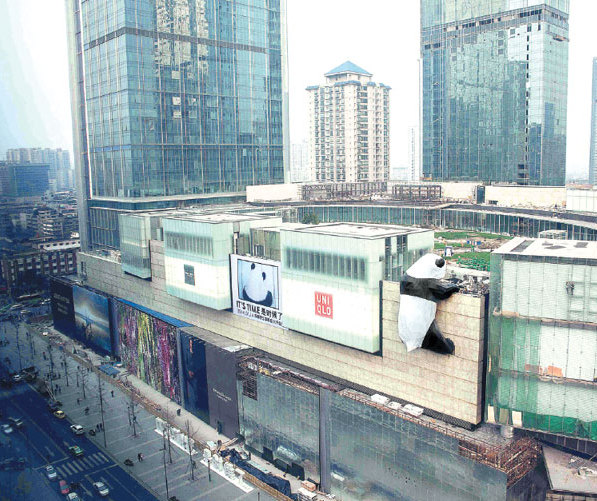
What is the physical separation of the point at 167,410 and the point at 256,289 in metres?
23.5

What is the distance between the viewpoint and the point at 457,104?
152 m

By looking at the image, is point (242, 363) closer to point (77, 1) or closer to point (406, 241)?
point (406, 241)

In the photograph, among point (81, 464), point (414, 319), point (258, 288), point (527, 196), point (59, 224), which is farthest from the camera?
point (59, 224)

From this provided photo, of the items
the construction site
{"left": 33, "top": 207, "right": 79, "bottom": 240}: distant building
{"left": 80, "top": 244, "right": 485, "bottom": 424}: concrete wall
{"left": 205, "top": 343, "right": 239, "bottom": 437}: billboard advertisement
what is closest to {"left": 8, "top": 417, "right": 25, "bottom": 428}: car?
{"left": 205, "top": 343, "right": 239, "bottom": 437}: billboard advertisement

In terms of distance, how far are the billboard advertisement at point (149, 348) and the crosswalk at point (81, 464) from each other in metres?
14.1

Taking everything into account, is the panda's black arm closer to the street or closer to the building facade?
the building facade

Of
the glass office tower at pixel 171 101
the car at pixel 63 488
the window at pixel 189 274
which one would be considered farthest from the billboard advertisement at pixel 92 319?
the car at pixel 63 488

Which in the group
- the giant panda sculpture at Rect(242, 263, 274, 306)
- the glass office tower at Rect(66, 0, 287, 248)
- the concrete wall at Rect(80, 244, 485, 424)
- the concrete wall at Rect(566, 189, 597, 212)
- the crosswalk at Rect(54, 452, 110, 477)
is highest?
the glass office tower at Rect(66, 0, 287, 248)

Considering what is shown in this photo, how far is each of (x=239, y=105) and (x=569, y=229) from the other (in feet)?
256

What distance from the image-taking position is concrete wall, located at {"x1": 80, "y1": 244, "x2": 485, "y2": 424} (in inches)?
1750

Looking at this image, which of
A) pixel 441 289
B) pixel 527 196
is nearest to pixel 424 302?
pixel 441 289

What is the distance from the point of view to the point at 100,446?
6869 cm

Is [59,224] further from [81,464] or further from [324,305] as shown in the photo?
[324,305]

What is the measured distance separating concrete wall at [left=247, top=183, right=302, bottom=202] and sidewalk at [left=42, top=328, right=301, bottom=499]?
50896 mm
